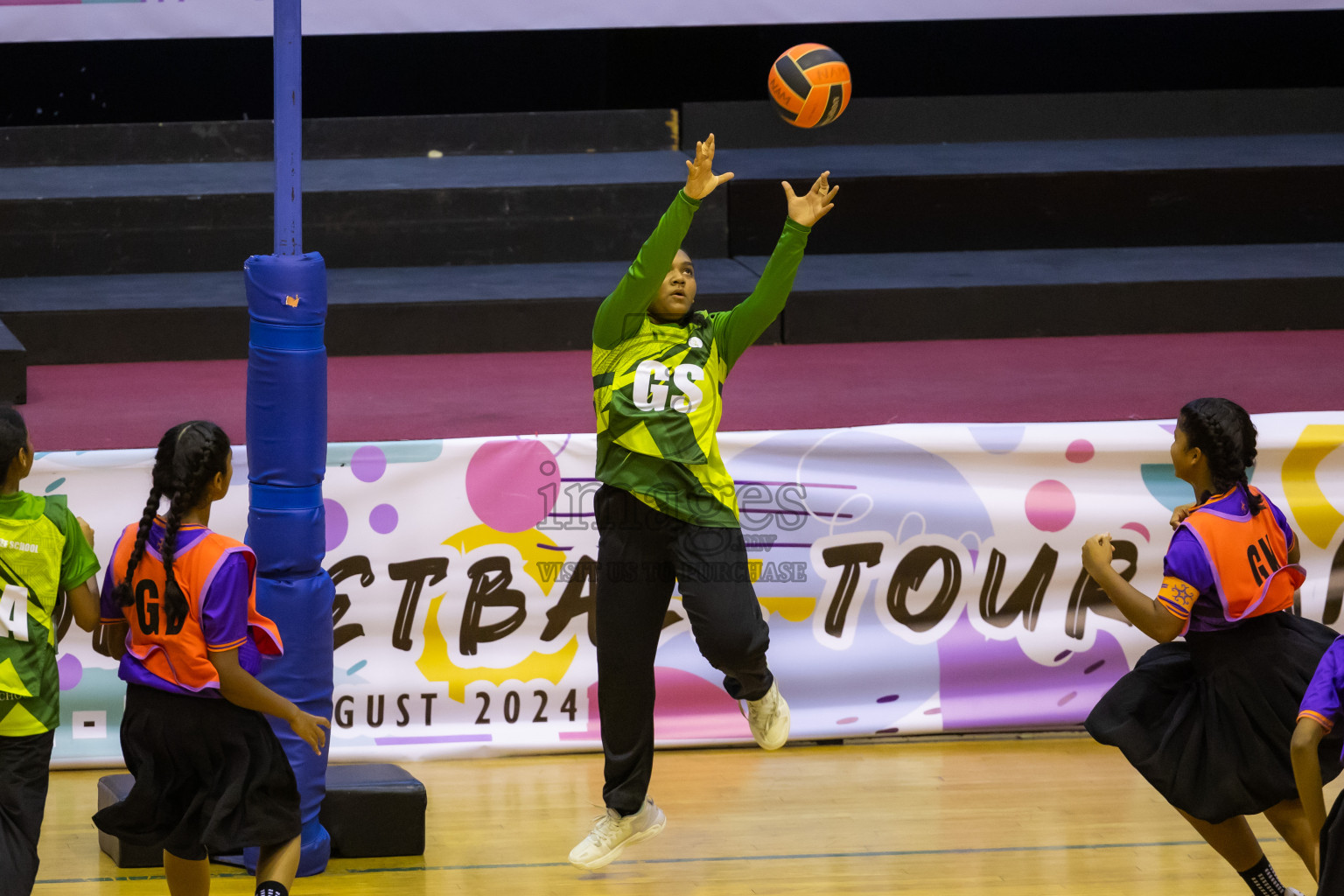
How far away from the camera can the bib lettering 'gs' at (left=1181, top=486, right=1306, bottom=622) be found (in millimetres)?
3523

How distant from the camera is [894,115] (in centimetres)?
998

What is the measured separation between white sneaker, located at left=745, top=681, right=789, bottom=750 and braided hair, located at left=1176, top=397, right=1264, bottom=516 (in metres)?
1.32

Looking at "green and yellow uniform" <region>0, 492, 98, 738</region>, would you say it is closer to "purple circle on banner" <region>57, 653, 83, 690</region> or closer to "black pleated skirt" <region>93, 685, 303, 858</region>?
"black pleated skirt" <region>93, 685, 303, 858</region>

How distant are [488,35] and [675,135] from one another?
143cm

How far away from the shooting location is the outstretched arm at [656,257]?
380cm

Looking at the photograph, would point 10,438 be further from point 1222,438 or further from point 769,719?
point 1222,438

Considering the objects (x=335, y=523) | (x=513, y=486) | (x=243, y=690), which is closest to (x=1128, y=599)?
(x=243, y=690)

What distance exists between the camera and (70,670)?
507 centimetres

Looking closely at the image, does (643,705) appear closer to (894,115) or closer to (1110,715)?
(1110,715)

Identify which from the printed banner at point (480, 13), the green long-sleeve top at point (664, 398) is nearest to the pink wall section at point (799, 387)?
the printed banner at point (480, 13)

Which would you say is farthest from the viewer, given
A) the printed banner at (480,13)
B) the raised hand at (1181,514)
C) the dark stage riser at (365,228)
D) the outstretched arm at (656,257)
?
the dark stage riser at (365,228)

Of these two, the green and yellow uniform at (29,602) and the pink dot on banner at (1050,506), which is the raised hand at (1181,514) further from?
the green and yellow uniform at (29,602)

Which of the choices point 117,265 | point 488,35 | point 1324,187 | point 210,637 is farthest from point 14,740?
point 1324,187

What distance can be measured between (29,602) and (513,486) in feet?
6.64
